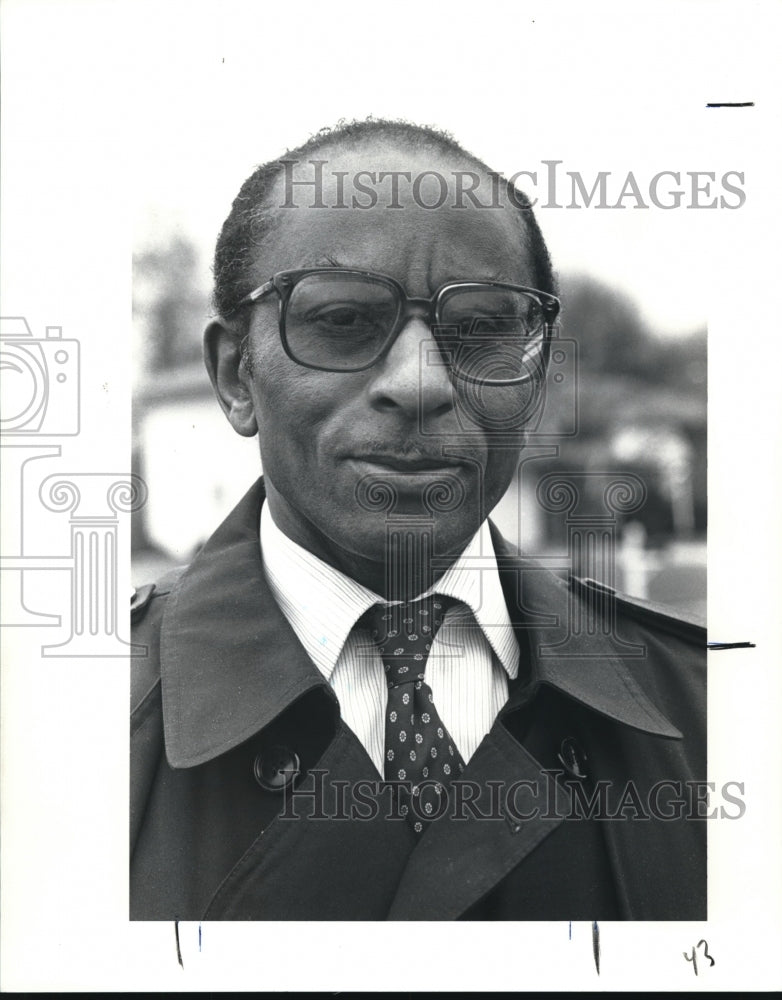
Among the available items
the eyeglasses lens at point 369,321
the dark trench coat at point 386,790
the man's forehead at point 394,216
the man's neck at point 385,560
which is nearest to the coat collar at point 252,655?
the dark trench coat at point 386,790

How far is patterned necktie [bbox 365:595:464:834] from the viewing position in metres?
3.15

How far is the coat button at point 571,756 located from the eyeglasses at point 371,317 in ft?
3.41

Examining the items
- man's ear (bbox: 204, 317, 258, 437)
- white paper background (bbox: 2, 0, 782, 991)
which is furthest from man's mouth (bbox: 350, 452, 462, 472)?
white paper background (bbox: 2, 0, 782, 991)

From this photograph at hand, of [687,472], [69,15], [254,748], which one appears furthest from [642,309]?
[69,15]

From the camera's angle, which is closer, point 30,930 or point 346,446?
point 346,446

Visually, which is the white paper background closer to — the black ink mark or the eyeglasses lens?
the black ink mark

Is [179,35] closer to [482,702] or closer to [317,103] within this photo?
[317,103]

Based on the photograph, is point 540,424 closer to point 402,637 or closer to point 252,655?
point 402,637

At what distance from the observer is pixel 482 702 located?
3184 millimetres

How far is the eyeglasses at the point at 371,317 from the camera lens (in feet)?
10.1

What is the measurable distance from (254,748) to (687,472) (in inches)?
57.5

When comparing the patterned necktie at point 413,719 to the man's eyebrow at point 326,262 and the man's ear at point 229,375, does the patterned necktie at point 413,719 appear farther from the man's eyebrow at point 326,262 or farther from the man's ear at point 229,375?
the man's eyebrow at point 326,262

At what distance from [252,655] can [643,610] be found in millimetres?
1120

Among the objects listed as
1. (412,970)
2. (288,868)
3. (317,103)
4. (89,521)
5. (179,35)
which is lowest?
(412,970)
